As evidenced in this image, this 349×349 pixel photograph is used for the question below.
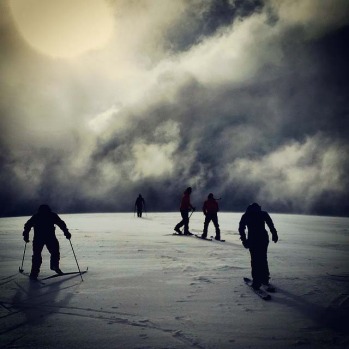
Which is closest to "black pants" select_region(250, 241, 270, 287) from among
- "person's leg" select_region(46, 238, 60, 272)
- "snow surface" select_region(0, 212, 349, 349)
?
"snow surface" select_region(0, 212, 349, 349)

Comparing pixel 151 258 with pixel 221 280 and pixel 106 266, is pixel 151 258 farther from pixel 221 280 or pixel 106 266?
pixel 221 280

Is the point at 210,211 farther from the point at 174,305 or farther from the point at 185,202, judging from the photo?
the point at 174,305

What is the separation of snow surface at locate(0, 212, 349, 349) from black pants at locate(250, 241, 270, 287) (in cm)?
36

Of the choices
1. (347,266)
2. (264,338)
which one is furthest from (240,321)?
(347,266)

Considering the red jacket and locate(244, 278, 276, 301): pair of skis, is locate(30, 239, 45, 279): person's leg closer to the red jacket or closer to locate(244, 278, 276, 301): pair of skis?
locate(244, 278, 276, 301): pair of skis

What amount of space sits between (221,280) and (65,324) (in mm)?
3764

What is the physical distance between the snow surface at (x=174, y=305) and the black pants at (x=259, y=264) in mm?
357

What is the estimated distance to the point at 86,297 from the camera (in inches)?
238

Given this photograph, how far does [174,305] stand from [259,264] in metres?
2.22

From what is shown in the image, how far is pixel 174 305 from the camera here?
219 inches

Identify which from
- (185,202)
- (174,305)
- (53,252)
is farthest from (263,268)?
(185,202)

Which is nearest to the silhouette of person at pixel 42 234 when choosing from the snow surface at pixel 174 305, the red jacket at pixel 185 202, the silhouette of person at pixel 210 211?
the snow surface at pixel 174 305

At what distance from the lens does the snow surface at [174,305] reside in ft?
13.9

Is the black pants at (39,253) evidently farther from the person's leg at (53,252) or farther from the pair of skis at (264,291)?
the pair of skis at (264,291)
